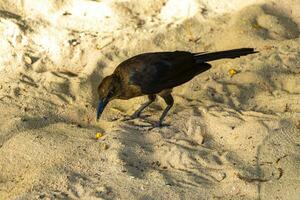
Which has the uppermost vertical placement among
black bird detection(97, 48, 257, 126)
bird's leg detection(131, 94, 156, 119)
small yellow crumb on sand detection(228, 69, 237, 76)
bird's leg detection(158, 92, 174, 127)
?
black bird detection(97, 48, 257, 126)

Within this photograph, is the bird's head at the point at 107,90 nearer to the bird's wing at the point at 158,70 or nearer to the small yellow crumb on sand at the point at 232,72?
the bird's wing at the point at 158,70

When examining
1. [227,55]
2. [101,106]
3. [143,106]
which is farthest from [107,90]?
[227,55]

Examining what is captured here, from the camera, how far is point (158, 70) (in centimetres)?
570

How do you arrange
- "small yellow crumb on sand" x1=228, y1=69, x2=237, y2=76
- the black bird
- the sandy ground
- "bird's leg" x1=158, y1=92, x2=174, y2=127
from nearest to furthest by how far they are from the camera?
the sandy ground
the black bird
"bird's leg" x1=158, y1=92, x2=174, y2=127
"small yellow crumb on sand" x1=228, y1=69, x2=237, y2=76

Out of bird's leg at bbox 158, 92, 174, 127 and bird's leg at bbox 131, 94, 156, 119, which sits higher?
bird's leg at bbox 158, 92, 174, 127

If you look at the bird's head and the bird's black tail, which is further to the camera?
the bird's black tail

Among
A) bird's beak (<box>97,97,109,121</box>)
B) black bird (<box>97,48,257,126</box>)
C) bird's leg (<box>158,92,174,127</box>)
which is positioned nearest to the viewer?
bird's beak (<box>97,97,109,121</box>)

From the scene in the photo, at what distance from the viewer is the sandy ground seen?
15.3 feet

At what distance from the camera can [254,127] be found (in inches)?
208

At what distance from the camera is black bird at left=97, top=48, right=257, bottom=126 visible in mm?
5570

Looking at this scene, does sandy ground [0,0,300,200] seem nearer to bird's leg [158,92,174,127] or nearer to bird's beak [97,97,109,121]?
bird's leg [158,92,174,127]

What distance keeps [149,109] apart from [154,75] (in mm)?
621

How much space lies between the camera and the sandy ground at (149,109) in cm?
467

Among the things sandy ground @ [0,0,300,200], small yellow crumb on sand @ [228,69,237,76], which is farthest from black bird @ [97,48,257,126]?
small yellow crumb on sand @ [228,69,237,76]
